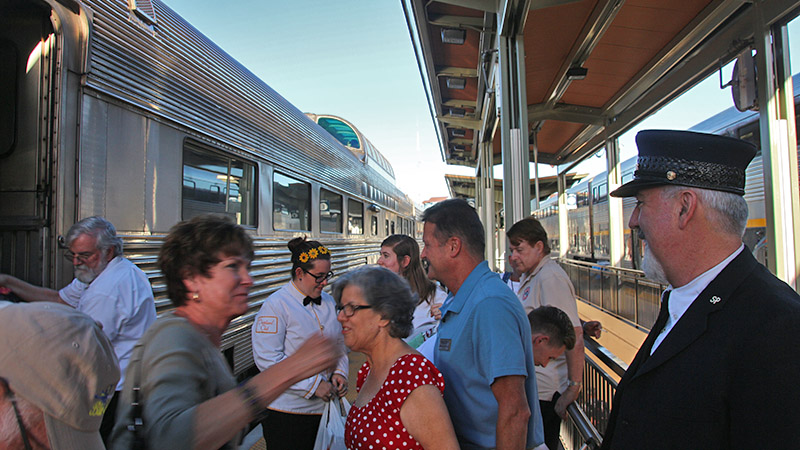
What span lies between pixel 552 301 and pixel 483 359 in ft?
4.36

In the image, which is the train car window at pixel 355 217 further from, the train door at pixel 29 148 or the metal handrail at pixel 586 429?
the metal handrail at pixel 586 429

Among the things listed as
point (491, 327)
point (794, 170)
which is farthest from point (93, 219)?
point (794, 170)

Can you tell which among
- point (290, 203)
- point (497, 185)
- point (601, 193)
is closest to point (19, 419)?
point (290, 203)

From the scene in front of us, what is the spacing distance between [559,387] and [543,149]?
32.2 ft

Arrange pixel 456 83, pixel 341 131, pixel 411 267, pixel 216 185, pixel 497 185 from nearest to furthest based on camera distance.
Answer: pixel 411 267 → pixel 216 185 → pixel 456 83 → pixel 341 131 → pixel 497 185

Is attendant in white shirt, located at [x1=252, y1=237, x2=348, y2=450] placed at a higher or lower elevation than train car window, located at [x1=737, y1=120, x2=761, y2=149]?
lower

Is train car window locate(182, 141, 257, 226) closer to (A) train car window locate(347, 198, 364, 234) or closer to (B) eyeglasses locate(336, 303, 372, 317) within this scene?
(B) eyeglasses locate(336, 303, 372, 317)

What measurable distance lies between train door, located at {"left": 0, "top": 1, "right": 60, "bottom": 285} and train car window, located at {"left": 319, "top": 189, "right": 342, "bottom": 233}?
422 centimetres

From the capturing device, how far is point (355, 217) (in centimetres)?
907

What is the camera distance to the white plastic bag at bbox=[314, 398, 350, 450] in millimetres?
2066

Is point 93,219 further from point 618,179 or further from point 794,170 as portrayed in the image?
point 618,179

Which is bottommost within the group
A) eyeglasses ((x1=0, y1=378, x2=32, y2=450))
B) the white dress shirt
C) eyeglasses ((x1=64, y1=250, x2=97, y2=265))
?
eyeglasses ((x1=0, y1=378, x2=32, y2=450))

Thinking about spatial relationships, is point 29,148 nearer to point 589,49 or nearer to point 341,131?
point 589,49

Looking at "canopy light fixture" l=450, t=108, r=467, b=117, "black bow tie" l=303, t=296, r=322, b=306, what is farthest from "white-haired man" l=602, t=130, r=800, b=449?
"canopy light fixture" l=450, t=108, r=467, b=117
